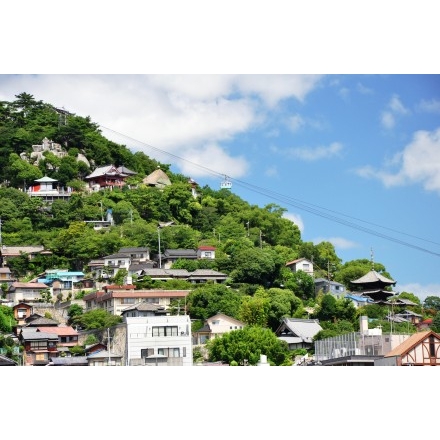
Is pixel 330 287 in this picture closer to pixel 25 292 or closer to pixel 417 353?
pixel 25 292

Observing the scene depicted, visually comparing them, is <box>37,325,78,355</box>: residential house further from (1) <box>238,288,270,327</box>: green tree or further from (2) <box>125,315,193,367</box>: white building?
(1) <box>238,288,270,327</box>: green tree

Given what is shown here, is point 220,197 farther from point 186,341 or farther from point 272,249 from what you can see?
point 186,341

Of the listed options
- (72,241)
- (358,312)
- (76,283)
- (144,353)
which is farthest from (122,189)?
(144,353)

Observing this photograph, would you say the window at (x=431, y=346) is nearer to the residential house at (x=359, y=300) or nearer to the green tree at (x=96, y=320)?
the green tree at (x=96, y=320)

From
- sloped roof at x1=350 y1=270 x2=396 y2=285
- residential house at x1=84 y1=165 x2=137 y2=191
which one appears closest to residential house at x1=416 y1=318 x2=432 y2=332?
sloped roof at x1=350 y1=270 x2=396 y2=285

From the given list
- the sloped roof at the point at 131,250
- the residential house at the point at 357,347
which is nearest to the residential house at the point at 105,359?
the residential house at the point at 357,347

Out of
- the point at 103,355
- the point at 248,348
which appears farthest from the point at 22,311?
the point at 248,348
